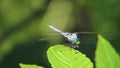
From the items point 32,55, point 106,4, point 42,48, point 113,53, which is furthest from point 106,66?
point 106,4

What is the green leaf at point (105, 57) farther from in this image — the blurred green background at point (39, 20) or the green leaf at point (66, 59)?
the blurred green background at point (39, 20)

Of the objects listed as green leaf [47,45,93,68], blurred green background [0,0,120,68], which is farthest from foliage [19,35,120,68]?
blurred green background [0,0,120,68]

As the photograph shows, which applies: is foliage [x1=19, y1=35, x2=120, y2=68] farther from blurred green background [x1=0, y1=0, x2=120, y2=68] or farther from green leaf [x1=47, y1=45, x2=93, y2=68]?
blurred green background [x1=0, y1=0, x2=120, y2=68]

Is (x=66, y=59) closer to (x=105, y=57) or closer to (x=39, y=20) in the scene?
(x=105, y=57)

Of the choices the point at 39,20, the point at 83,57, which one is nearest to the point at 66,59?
the point at 83,57

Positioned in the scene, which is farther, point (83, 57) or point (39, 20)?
point (39, 20)

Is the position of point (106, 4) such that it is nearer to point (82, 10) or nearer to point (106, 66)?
point (82, 10)
